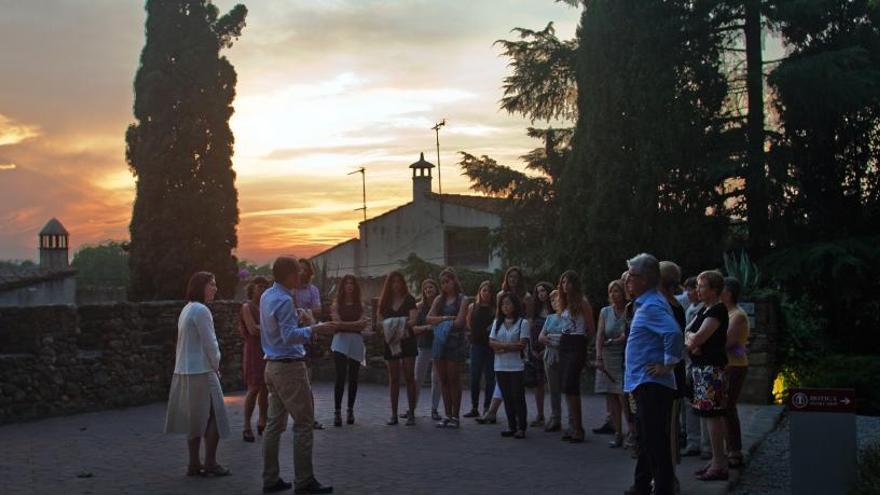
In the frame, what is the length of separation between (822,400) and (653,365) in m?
1.50

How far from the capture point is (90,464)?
957 cm

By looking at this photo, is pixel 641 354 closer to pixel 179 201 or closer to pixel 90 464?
pixel 90 464

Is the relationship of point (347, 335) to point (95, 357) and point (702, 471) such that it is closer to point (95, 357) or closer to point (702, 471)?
point (95, 357)

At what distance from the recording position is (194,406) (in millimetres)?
8438

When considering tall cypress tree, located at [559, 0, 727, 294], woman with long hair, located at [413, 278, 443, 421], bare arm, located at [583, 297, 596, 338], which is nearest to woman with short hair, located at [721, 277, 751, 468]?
bare arm, located at [583, 297, 596, 338]

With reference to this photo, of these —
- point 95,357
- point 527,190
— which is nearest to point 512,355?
point 95,357

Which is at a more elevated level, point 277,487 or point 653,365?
point 653,365

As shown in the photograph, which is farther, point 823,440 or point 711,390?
point 711,390

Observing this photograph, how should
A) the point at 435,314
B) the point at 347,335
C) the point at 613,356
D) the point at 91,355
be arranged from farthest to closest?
the point at 91,355
the point at 435,314
the point at 347,335
the point at 613,356

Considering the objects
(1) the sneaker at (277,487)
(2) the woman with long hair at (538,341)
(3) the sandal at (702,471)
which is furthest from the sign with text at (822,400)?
(2) the woman with long hair at (538,341)

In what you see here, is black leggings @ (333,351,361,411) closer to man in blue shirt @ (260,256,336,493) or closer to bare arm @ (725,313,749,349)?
man in blue shirt @ (260,256,336,493)

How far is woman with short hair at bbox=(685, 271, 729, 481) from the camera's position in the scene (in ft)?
26.3

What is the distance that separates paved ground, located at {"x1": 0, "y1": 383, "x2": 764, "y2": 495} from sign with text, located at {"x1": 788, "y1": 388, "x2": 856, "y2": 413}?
1.18m

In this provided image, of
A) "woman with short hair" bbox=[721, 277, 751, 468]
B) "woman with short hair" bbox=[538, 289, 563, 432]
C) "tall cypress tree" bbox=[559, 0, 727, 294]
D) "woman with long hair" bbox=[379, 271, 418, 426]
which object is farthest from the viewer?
"tall cypress tree" bbox=[559, 0, 727, 294]
